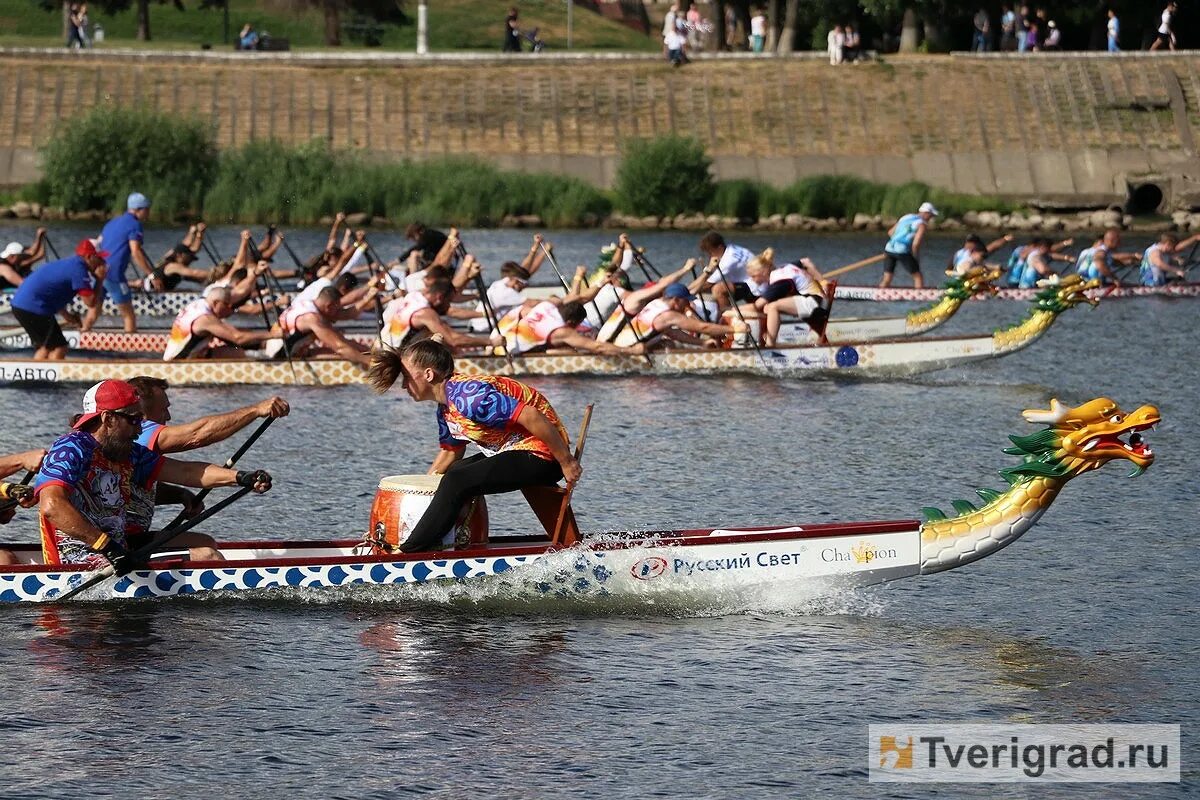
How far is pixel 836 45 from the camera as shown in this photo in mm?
72438

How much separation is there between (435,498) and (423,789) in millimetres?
3334

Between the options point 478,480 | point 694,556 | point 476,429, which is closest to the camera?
point 476,429

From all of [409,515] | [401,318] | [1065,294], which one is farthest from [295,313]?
[409,515]

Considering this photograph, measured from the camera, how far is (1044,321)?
27.7 meters

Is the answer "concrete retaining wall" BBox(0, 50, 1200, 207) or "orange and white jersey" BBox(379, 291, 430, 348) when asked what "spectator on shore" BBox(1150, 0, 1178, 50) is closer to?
"concrete retaining wall" BBox(0, 50, 1200, 207)

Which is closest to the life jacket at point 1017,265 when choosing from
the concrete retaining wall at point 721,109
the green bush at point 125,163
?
the concrete retaining wall at point 721,109

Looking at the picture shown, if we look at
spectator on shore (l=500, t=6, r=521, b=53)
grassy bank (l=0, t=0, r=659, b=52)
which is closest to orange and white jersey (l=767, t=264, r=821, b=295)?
spectator on shore (l=500, t=6, r=521, b=53)

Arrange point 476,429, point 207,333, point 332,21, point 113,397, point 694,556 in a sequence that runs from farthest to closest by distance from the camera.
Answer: point 332,21 < point 207,333 < point 694,556 < point 476,429 < point 113,397

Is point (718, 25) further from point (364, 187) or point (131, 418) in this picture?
point (131, 418)

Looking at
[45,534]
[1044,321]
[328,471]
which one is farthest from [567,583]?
[1044,321]

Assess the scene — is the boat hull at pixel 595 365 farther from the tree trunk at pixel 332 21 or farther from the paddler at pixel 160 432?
the tree trunk at pixel 332 21

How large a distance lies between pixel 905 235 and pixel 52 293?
63.3ft

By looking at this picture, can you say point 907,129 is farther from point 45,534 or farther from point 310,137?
point 45,534

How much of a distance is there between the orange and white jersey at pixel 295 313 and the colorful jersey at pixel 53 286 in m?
2.69
